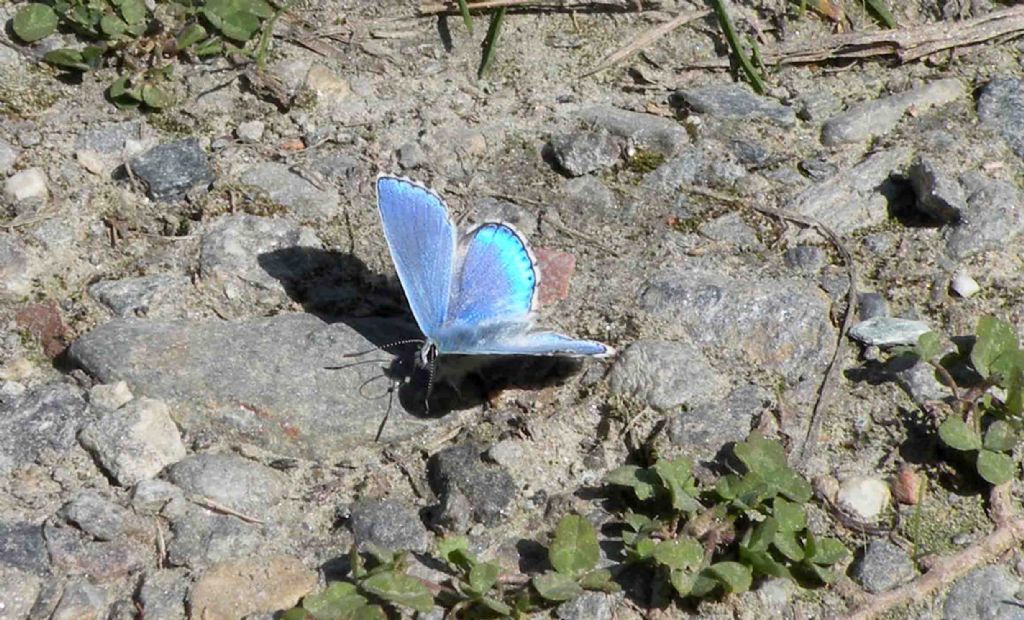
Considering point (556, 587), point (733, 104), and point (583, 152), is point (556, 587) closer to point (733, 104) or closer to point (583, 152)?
point (583, 152)

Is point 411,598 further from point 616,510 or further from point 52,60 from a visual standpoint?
point 52,60

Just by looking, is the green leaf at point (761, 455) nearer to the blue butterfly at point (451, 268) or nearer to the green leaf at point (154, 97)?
the blue butterfly at point (451, 268)

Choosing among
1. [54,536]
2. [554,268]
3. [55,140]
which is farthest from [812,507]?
[55,140]

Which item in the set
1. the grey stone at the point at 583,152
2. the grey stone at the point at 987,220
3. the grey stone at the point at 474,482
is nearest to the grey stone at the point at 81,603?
the grey stone at the point at 474,482

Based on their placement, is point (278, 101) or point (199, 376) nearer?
point (199, 376)

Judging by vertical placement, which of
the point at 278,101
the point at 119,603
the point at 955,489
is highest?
the point at 278,101

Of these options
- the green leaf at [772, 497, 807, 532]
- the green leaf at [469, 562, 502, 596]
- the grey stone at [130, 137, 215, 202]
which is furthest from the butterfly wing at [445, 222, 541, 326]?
the grey stone at [130, 137, 215, 202]

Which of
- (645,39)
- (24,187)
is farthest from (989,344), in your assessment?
(24,187)
